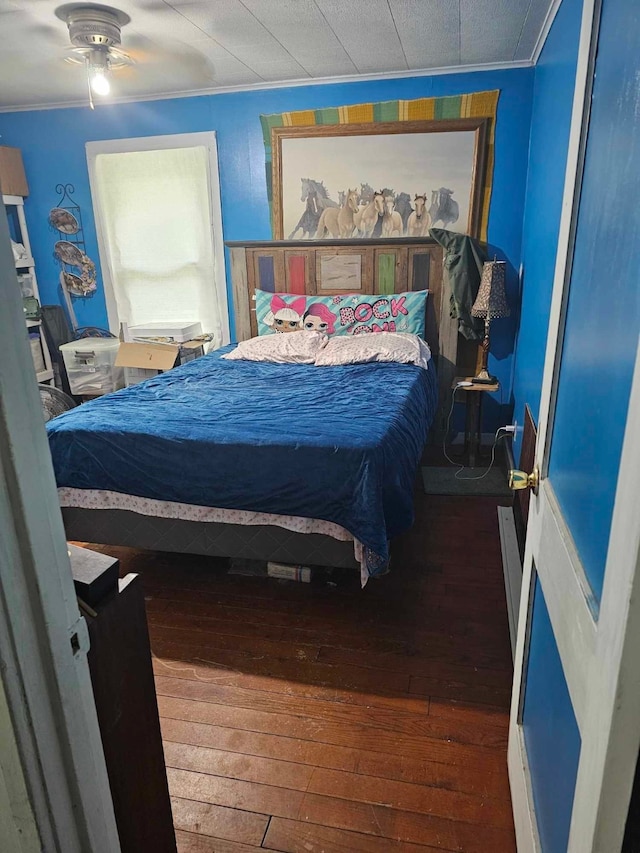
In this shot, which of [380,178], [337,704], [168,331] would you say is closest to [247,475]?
[337,704]

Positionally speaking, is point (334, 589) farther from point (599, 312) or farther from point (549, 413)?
point (599, 312)

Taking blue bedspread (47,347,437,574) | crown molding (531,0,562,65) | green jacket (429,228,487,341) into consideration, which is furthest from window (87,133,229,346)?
crown molding (531,0,562,65)

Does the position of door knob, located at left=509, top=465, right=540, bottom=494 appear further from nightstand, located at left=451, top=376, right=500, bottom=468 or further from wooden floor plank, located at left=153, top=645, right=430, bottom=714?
nightstand, located at left=451, top=376, right=500, bottom=468

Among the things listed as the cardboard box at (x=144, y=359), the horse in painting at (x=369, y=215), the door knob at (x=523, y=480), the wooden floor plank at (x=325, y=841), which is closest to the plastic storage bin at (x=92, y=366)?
the cardboard box at (x=144, y=359)

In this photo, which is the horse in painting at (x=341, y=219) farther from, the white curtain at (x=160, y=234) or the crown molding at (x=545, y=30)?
the crown molding at (x=545, y=30)

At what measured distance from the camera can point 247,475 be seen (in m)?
2.15

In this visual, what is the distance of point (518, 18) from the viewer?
9.23 feet

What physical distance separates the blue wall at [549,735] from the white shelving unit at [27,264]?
4.25 meters

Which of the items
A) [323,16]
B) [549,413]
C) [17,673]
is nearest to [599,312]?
[549,413]

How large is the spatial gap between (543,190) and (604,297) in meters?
2.43

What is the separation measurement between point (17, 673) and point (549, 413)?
1033mm

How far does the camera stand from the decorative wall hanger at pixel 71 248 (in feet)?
14.5

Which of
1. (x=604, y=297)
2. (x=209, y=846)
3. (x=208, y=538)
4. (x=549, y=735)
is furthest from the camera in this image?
(x=208, y=538)

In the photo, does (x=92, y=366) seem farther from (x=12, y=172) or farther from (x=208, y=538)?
(x=208, y=538)
